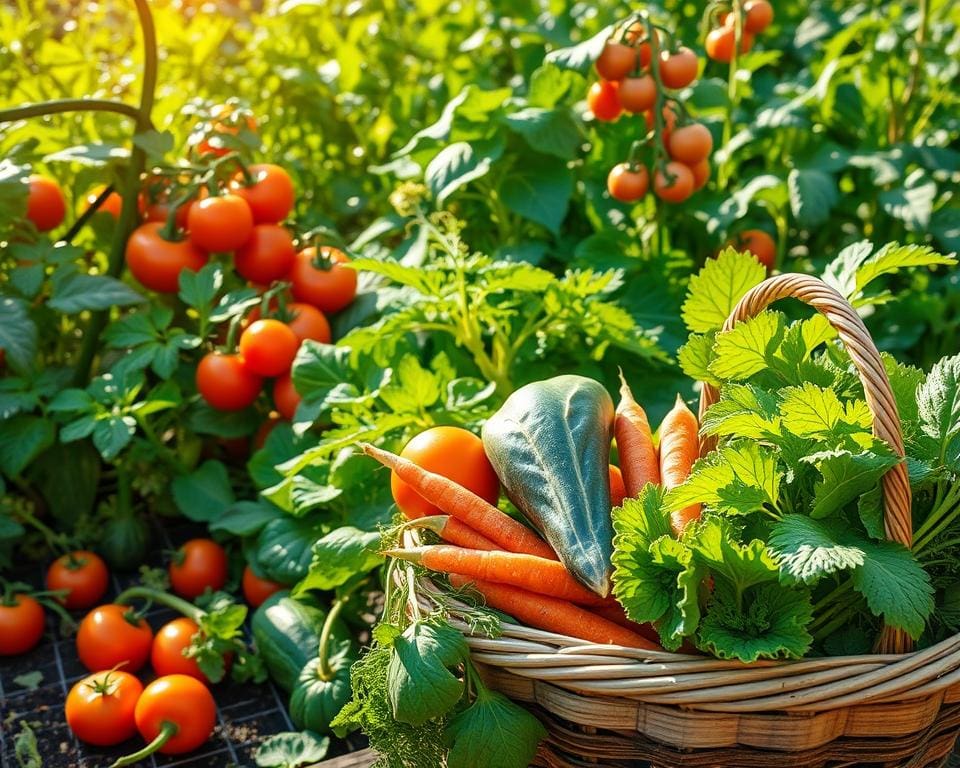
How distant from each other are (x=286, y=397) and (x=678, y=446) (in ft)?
3.06

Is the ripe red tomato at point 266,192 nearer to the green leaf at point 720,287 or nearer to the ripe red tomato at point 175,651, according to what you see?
the ripe red tomato at point 175,651

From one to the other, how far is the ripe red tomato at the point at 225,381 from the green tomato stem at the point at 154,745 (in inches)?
26.8

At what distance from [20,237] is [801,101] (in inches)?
71.6

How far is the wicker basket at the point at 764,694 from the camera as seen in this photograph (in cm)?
118

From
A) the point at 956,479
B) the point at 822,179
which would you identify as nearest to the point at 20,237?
the point at 822,179

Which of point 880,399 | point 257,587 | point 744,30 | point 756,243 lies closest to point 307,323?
point 257,587

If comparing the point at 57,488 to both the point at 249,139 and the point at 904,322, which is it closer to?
the point at 249,139

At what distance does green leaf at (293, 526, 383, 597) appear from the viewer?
1.70 metres

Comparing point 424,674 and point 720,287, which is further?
point 720,287

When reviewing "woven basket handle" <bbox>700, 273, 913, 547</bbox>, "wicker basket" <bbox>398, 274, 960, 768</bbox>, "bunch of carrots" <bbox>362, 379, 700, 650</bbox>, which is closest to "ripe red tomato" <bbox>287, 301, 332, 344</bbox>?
"bunch of carrots" <bbox>362, 379, 700, 650</bbox>

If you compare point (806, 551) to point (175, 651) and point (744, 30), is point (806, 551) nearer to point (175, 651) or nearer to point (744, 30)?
point (175, 651)

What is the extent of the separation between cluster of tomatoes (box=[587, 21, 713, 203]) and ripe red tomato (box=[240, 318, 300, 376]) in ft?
2.40

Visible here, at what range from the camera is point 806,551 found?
114 cm

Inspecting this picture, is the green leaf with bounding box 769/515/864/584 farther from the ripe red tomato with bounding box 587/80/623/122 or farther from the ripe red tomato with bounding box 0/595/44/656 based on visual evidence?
the ripe red tomato with bounding box 0/595/44/656
